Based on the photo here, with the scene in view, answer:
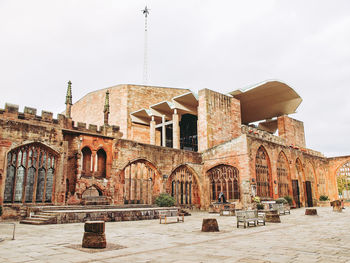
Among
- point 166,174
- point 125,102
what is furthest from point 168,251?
point 125,102

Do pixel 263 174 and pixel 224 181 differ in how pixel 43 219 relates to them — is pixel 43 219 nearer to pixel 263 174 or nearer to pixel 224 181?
pixel 224 181

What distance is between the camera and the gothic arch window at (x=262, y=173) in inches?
853

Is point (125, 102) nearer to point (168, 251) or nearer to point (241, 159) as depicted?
point (241, 159)

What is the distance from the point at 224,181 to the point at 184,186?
3092 mm

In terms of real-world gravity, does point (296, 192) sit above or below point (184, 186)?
below

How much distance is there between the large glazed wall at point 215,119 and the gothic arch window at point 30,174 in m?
13.1

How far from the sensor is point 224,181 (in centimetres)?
2208

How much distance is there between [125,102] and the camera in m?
34.7

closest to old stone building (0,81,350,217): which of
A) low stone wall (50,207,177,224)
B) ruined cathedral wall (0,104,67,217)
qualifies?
ruined cathedral wall (0,104,67,217)

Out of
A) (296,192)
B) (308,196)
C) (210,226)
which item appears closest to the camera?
(210,226)

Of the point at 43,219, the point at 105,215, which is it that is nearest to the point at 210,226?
the point at 105,215

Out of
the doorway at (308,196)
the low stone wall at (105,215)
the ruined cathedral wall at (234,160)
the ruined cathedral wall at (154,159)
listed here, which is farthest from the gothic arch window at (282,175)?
the low stone wall at (105,215)

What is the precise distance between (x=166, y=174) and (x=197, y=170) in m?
3.37

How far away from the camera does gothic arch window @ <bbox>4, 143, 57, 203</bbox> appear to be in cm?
1430
